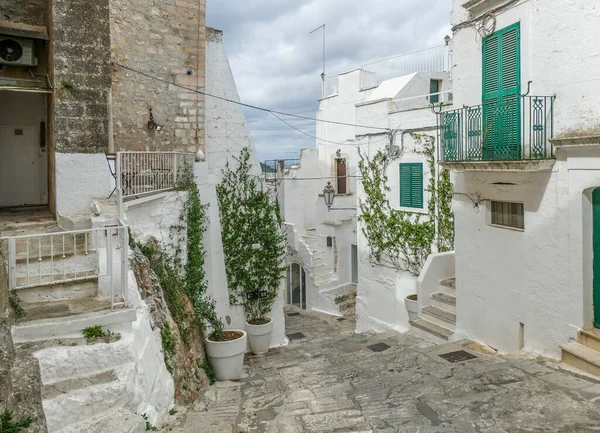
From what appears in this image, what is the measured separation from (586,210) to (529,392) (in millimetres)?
2568

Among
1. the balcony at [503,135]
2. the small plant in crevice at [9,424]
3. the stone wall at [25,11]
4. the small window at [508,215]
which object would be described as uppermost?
the stone wall at [25,11]

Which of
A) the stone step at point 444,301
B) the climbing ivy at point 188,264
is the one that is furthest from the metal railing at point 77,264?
the stone step at point 444,301

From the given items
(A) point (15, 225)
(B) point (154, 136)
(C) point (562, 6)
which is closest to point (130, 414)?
(A) point (15, 225)

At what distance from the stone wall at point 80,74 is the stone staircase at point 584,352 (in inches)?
309

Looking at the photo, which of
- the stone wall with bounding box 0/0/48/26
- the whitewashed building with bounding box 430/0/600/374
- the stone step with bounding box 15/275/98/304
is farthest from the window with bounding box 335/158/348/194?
the stone step with bounding box 15/275/98/304

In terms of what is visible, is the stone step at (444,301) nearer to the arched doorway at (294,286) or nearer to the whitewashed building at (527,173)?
the whitewashed building at (527,173)

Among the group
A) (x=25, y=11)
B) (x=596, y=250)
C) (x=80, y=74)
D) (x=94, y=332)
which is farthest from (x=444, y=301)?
(x=25, y=11)

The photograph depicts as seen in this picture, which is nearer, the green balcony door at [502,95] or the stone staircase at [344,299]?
the green balcony door at [502,95]

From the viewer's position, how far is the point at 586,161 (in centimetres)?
643

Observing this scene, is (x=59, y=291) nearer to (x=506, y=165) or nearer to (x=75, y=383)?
(x=75, y=383)

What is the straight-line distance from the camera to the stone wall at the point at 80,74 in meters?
7.96

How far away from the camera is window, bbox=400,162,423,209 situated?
12338 mm

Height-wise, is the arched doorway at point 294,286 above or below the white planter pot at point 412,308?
below

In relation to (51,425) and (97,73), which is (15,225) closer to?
(97,73)
